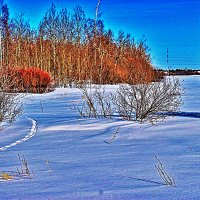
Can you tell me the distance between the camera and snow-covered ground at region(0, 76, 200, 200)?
3756mm

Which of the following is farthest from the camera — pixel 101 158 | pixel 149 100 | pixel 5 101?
pixel 149 100

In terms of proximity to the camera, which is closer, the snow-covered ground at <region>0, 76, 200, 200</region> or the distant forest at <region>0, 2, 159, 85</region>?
the snow-covered ground at <region>0, 76, 200, 200</region>

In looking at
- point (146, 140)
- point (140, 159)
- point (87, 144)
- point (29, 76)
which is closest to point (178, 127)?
point (146, 140)

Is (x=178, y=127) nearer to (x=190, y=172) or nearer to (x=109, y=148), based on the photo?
(x=109, y=148)

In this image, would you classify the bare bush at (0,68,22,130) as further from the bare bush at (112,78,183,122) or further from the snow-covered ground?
the bare bush at (112,78,183,122)

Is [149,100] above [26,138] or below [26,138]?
above

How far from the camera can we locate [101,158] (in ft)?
19.3

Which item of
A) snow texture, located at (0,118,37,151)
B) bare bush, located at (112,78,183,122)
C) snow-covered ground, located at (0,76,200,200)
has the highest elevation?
bare bush, located at (112,78,183,122)

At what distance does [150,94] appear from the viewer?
11.5m

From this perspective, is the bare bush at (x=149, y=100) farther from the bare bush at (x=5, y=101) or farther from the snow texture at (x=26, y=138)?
the bare bush at (x=5, y=101)

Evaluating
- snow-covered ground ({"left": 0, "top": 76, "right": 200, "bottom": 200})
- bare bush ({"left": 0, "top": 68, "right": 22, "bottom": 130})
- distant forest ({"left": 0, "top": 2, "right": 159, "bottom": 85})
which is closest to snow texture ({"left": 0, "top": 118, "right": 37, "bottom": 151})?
snow-covered ground ({"left": 0, "top": 76, "right": 200, "bottom": 200})

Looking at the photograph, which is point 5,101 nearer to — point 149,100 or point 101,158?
point 149,100

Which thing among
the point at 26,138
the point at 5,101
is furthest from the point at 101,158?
the point at 5,101

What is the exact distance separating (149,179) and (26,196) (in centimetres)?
120
